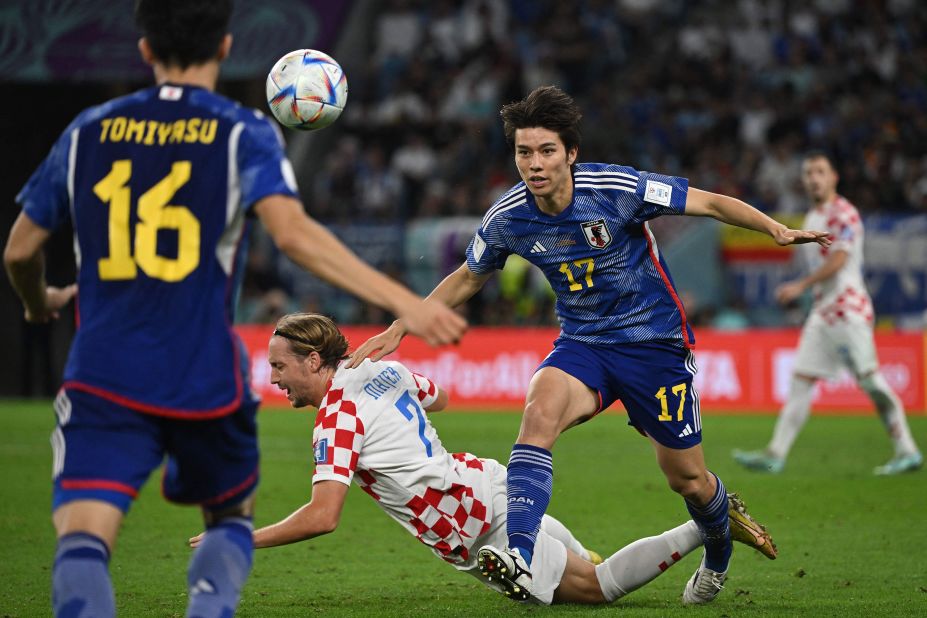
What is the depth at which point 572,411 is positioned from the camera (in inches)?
217

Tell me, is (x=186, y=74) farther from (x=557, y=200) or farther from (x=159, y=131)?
(x=557, y=200)

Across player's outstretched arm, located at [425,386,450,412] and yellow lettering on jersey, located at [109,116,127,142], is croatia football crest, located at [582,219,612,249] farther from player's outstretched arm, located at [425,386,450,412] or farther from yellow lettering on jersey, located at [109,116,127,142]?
yellow lettering on jersey, located at [109,116,127,142]

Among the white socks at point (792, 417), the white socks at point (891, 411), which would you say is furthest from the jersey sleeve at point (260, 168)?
the white socks at point (891, 411)

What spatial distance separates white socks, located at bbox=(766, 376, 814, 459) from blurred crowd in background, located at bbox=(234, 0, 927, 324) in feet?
25.0

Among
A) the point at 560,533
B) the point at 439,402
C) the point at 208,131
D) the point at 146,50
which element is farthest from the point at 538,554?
the point at 146,50

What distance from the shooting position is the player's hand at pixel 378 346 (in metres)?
5.14

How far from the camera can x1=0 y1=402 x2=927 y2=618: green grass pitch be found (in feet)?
18.8

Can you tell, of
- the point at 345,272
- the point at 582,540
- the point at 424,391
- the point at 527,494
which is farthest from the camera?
the point at 582,540

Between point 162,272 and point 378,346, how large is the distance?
1.86 metres

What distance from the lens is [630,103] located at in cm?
2314

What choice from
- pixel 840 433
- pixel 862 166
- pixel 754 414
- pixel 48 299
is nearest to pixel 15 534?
pixel 48 299

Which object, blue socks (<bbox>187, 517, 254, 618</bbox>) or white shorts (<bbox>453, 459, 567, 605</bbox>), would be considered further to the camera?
white shorts (<bbox>453, 459, 567, 605</bbox>)

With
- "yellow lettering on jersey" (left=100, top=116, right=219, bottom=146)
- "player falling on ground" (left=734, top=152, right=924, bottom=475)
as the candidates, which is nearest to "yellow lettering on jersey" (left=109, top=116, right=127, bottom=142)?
"yellow lettering on jersey" (left=100, top=116, right=219, bottom=146)

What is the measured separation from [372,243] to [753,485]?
11194mm
